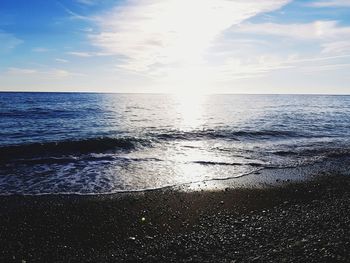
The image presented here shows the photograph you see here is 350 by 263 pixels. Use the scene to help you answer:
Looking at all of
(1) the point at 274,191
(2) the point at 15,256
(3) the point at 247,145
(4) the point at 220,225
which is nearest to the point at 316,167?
(1) the point at 274,191

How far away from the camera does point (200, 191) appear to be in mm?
11406

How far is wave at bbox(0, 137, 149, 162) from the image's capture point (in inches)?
732

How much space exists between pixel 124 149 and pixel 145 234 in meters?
13.6

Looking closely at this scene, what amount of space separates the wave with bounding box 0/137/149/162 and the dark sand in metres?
8.74

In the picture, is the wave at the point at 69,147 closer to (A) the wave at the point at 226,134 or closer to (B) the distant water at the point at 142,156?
(B) the distant water at the point at 142,156

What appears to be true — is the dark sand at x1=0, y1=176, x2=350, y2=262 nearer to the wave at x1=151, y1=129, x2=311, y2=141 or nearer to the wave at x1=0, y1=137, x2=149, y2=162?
the wave at x1=0, y1=137, x2=149, y2=162

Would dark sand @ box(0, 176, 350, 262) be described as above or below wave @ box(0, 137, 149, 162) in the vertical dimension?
below

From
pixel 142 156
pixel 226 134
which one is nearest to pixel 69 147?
pixel 142 156

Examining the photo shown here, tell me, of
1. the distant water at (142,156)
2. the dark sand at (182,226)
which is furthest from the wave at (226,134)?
the dark sand at (182,226)

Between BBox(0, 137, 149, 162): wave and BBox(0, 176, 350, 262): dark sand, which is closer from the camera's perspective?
BBox(0, 176, 350, 262): dark sand

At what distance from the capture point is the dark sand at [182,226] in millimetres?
6359

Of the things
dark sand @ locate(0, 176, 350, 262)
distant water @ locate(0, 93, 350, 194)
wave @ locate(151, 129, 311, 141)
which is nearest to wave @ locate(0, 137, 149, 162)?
distant water @ locate(0, 93, 350, 194)

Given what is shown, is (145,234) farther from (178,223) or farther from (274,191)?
(274,191)

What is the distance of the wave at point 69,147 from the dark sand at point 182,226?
874 centimetres
